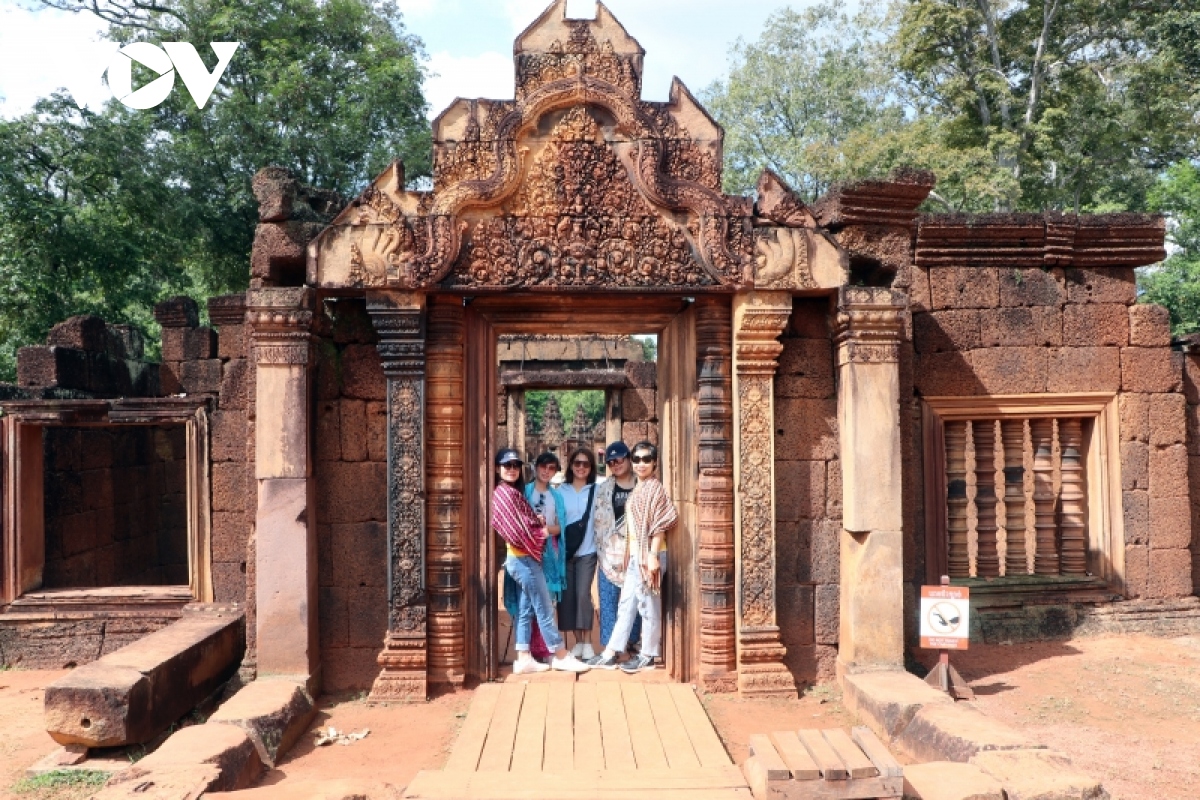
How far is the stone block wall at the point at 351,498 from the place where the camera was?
608cm

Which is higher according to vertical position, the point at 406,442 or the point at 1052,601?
the point at 406,442

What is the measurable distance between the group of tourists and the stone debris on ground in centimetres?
126

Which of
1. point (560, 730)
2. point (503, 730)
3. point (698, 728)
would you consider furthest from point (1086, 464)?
point (503, 730)

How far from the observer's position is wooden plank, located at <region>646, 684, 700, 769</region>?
4.48 metres

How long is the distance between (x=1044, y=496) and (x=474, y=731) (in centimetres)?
551

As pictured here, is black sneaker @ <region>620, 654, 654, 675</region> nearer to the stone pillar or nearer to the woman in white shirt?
the woman in white shirt

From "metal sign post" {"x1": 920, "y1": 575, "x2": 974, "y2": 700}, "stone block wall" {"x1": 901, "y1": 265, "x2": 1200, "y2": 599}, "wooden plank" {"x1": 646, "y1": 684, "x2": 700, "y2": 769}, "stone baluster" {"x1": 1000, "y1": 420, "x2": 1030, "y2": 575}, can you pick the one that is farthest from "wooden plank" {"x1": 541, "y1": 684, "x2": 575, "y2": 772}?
"stone baluster" {"x1": 1000, "y1": 420, "x2": 1030, "y2": 575}

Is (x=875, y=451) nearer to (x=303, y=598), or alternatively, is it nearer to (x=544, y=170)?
(x=544, y=170)

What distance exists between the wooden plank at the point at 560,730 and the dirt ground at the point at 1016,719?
1.97 feet

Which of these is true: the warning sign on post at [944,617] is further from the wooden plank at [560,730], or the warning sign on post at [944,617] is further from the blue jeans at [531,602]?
the blue jeans at [531,602]

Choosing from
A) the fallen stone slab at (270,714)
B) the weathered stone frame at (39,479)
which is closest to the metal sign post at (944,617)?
the fallen stone slab at (270,714)

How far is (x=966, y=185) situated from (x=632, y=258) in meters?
13.1

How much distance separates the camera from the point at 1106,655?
23.8ft

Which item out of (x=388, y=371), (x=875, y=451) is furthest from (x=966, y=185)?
(x=388, y=371)
